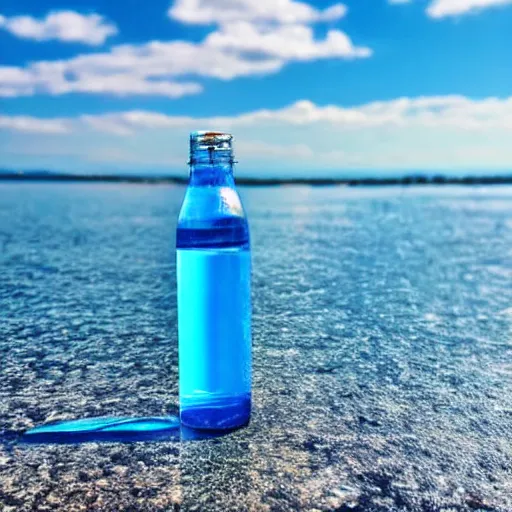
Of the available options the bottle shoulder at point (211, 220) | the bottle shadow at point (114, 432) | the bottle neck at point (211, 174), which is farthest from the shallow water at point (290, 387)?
the bottle neck at point (211, 174)

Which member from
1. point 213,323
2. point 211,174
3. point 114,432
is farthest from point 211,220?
point 114,432

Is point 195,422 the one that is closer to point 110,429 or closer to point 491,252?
point 110,429

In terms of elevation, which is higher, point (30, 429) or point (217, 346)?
point (217, 346)

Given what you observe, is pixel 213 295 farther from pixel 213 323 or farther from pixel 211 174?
pixel 211 174

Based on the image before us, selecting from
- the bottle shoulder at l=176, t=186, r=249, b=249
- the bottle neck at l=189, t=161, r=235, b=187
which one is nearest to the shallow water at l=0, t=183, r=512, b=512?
the bottle shoulder at l=176, t=186, r=249, b=249

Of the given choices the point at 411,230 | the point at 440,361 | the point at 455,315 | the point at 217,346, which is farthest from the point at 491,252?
A: the point at 217,346

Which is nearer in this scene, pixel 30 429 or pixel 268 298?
pixel 30 429

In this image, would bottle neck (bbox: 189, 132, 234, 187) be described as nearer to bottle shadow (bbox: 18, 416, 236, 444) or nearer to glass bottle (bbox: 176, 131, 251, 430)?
glass bottle (bbox: 176, 131, 251, 430)
